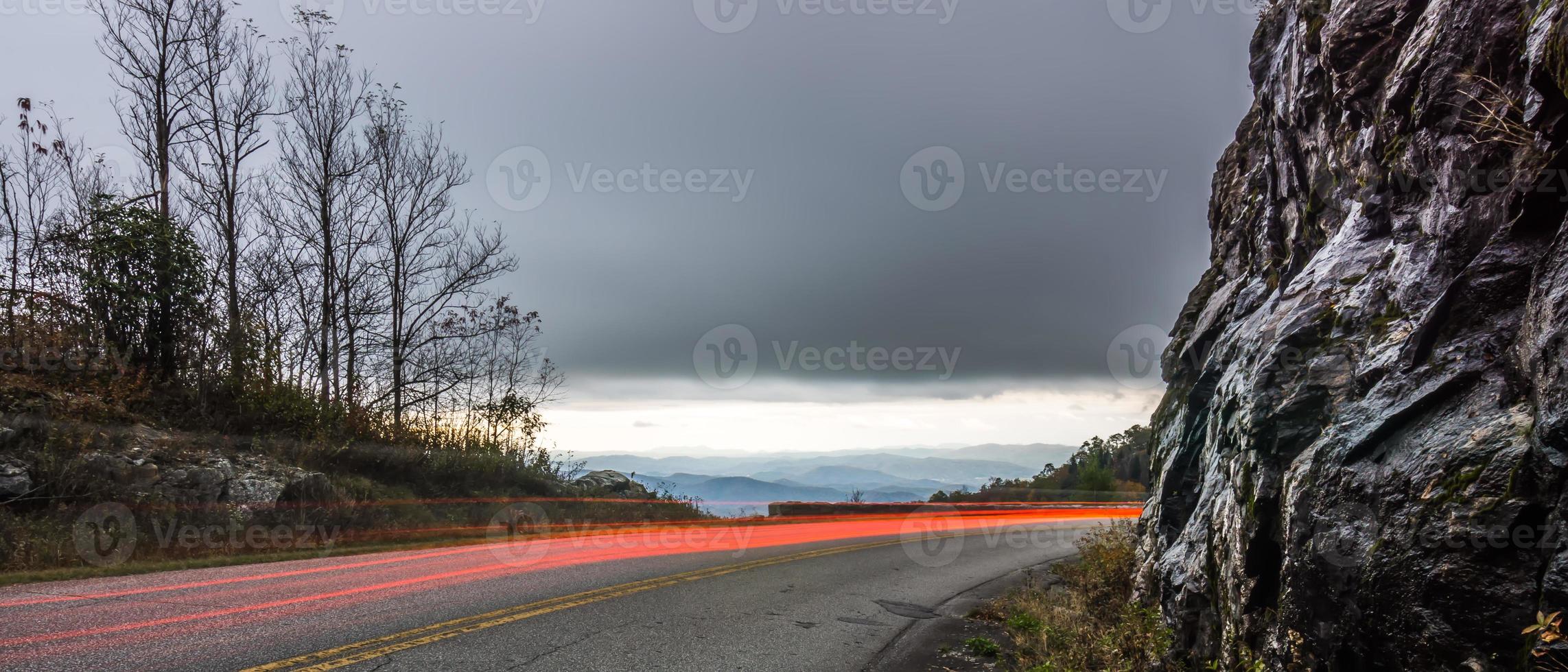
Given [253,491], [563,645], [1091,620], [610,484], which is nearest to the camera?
[563,645]

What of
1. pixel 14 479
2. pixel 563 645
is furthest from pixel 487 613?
pixel 14 479

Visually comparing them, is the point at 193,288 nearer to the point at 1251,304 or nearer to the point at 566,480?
the point at 566,480

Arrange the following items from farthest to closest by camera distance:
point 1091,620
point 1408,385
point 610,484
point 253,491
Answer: point 610,484
point 253,491
point 1091,620
point 1408,385

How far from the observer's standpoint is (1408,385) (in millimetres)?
4172

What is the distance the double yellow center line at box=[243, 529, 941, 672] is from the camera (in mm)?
5039

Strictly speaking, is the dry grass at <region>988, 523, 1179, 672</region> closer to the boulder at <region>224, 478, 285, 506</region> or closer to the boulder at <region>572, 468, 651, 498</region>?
the boulder at <region>224, 478, 285, 506</region>

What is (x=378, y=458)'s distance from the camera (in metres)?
17.7

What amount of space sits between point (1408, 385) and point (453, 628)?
6871 millimetres

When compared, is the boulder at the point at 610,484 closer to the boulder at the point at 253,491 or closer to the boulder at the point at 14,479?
the boulder at the point at 253,491

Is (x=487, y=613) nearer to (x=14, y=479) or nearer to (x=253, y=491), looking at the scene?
(x=14, y=479)

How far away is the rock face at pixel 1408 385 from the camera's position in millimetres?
3404

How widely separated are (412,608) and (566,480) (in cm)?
1672

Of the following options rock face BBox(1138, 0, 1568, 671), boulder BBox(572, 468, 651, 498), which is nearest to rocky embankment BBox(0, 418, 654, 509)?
boulder BBox(572, 468, 651, 498)

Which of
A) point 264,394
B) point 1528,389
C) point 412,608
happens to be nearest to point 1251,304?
point 1528,389
